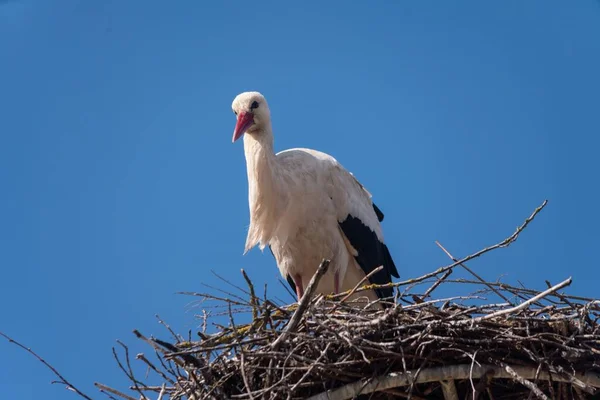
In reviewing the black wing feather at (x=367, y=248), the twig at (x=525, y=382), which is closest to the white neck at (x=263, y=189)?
the black wing feather at (x=367, y=248)

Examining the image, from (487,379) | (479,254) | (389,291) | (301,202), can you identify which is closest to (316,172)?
(301,202)

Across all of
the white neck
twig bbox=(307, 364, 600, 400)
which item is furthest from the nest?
the white neck

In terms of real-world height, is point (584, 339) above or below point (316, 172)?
below

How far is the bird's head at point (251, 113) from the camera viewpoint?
5.56m

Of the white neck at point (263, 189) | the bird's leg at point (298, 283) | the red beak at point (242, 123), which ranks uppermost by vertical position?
the red beak at point (242, 123)

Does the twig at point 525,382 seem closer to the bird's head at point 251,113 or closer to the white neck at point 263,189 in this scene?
the white neck at point 263,189

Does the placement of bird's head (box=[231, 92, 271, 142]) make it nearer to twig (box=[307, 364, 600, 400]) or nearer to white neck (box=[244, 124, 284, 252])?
white neck (box=[244, 124, 284, 252])

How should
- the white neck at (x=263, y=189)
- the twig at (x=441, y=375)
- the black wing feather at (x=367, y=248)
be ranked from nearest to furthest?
the twig at (x=441, y=375) < the white neck at (x=263, y=189) < the black wing feather at (x=367, y=248)

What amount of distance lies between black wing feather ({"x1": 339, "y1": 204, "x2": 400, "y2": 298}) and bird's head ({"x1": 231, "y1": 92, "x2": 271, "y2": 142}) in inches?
Result: 28.9

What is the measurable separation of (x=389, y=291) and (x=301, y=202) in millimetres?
746

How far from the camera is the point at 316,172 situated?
566 cm

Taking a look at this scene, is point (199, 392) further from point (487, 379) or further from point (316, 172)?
point (316, 172)

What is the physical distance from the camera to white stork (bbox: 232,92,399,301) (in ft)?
18.1

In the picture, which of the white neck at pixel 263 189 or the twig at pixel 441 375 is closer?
the twig at pixel 441 375
